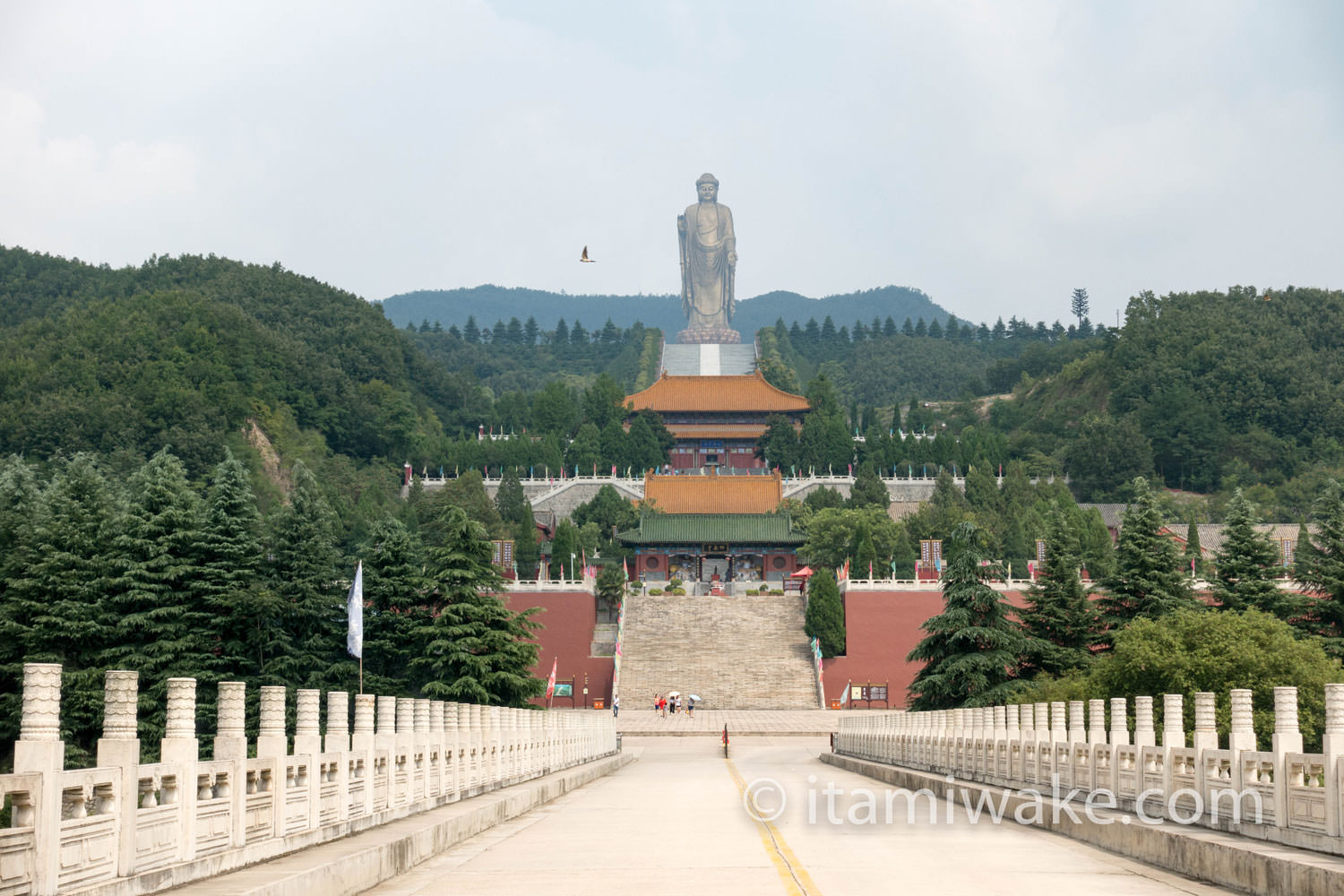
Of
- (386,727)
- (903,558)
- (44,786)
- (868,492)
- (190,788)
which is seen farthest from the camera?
(868,492)

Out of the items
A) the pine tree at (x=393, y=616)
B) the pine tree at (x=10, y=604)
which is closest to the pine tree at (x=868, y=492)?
the pine tree at (x=393, y=616)

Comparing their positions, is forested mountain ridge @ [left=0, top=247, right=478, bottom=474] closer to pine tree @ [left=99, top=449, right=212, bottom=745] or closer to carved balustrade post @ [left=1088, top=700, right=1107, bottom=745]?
pine tree @ [left=99, top=449, right=212, bottom=745]

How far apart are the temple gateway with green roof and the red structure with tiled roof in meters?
20.0

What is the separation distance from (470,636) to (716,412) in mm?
53146

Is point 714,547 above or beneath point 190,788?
above

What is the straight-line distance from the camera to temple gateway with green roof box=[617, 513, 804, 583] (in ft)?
218

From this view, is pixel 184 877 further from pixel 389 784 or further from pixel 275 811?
pixel 389 784

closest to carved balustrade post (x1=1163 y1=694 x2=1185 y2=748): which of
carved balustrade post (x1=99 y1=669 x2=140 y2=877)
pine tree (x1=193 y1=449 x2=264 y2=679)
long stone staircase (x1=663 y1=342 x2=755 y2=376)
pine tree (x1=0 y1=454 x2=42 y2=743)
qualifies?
carved balustrade post (x1=99 y1=669 x2=140 y2=877)

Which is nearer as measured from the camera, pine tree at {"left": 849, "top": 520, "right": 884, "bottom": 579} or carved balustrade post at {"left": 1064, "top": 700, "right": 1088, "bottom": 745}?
carved balustrade post at {"left": 1064, "top": 700, "right": 1088, "bottom": 745}

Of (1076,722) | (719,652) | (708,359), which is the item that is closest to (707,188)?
(708,359)

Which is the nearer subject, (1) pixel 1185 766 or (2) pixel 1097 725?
(1) pixel 1185 766

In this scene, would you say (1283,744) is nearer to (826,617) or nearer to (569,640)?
(826,617)

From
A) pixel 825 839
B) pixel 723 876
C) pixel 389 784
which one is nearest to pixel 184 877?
pixel 723 876

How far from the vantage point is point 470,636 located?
3581cm
